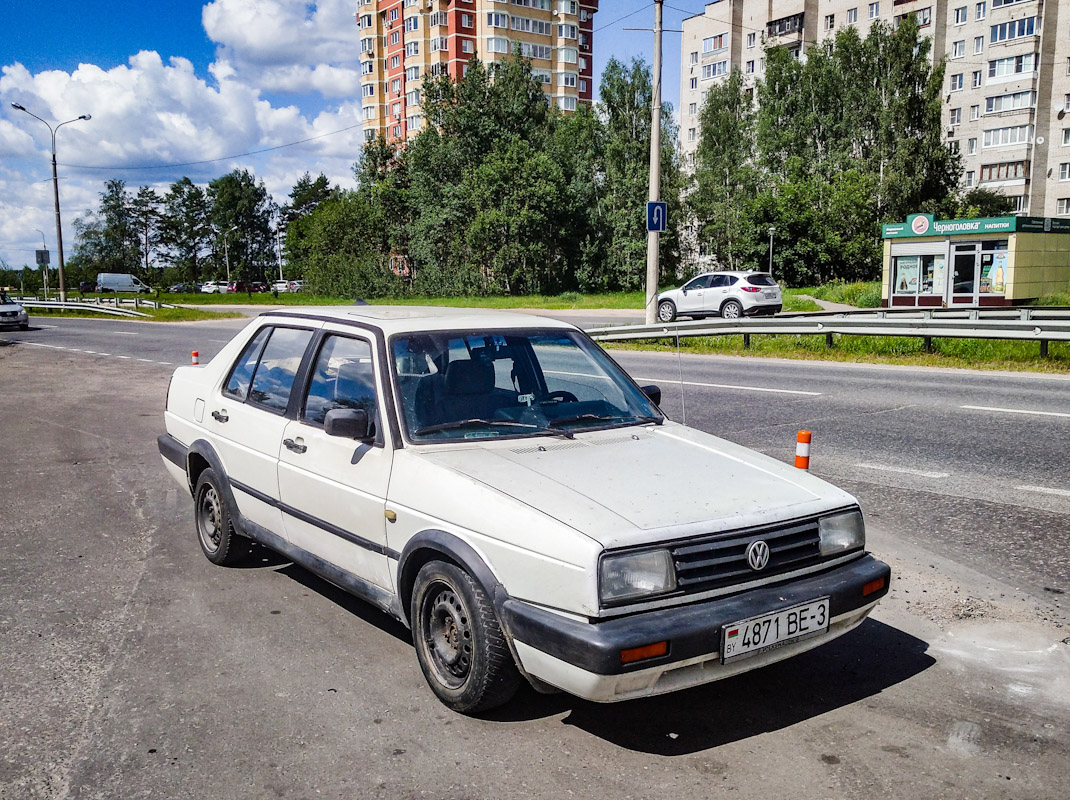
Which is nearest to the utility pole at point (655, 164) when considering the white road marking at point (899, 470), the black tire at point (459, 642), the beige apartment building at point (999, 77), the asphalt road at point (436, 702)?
the white road marking at point (899, 470)

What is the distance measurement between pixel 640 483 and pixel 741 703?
1.07 m

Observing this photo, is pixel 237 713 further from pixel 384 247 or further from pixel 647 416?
pixel 384 247

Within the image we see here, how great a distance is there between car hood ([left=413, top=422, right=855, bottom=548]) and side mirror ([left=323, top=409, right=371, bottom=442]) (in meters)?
0.38

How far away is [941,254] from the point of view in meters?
30.7

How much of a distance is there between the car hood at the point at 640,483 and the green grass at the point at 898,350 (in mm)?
14225

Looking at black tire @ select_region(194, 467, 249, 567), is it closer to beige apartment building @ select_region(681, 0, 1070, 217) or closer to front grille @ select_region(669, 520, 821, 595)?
front grille @ select_region(669, 520, 821, 595)

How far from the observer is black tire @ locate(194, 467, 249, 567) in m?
5.39

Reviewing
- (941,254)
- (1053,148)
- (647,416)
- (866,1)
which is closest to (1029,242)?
(941,254)

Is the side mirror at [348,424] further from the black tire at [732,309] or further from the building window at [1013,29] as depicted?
the building window at [1013,29]

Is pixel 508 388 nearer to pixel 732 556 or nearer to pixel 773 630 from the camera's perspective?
pixel 732 556

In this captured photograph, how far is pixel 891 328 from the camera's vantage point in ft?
59.7

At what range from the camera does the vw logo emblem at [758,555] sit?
3281 mm

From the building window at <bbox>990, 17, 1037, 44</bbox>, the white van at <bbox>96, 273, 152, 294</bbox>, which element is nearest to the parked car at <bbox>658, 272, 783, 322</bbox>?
the building window at <bbox>990, 17, 1037, 44</bbox>

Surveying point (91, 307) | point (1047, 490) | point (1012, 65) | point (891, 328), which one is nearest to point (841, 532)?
point (1047, 490)
